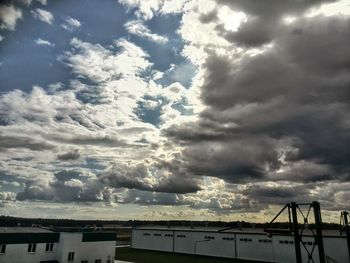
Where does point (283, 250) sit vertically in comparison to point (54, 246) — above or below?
below

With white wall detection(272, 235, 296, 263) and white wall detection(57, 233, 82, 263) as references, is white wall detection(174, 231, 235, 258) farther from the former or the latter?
white wall detection(57, 233, 82, 263)

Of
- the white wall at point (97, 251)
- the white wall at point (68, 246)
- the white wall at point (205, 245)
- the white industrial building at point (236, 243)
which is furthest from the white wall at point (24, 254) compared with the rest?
the white wall at point (205, 245)

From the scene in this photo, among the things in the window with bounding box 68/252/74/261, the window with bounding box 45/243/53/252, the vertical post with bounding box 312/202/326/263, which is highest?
the vertical post with bounding box 312/202/326/263

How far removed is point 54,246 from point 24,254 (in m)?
5.47

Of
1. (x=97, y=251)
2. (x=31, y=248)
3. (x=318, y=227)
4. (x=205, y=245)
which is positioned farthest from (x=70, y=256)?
(x=318, y=227)

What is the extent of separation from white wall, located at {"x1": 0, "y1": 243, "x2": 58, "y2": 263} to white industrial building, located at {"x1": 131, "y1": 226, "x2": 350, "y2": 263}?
37286 mm

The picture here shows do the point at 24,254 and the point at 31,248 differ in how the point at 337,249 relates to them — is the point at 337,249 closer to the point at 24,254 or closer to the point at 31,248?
the point at 31,248

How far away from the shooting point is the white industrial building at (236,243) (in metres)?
59.5

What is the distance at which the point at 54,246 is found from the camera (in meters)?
53.1

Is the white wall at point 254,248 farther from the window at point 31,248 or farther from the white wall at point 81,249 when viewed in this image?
the window at point 31,248

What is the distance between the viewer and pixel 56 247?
5334 cm

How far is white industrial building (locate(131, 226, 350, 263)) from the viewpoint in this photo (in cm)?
5950

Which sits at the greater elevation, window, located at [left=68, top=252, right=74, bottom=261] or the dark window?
the dark window

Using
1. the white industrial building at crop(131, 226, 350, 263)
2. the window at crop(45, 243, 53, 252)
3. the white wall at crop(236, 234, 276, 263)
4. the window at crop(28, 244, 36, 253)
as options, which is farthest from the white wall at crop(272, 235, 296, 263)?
the window at crop(28, 244, 36, 253)
